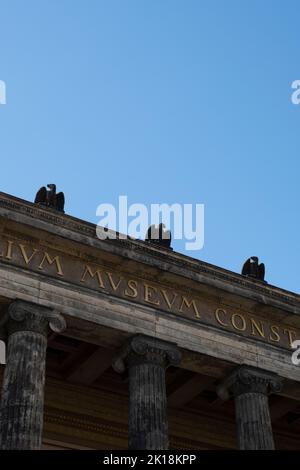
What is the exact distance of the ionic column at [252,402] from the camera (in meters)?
26.4

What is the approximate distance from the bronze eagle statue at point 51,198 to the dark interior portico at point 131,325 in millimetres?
845

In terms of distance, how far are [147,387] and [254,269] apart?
7.93m

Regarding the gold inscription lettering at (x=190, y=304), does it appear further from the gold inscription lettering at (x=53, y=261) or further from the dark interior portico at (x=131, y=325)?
the gold inscription lettering at (x=53, y=261)

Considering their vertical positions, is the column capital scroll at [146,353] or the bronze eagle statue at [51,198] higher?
the bronze eagle statue at [51,198]

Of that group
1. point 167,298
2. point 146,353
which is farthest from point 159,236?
point 146,353

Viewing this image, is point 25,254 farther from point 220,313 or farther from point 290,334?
point 290,334

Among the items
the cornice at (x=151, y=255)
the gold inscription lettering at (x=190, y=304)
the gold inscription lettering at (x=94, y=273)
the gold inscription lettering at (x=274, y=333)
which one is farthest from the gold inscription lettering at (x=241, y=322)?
the gold inscription lettering at (x=94, y=273)

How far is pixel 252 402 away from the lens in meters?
27.1

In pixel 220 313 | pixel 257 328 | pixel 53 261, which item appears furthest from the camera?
pixel 257 328

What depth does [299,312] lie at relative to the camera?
99.7ft
